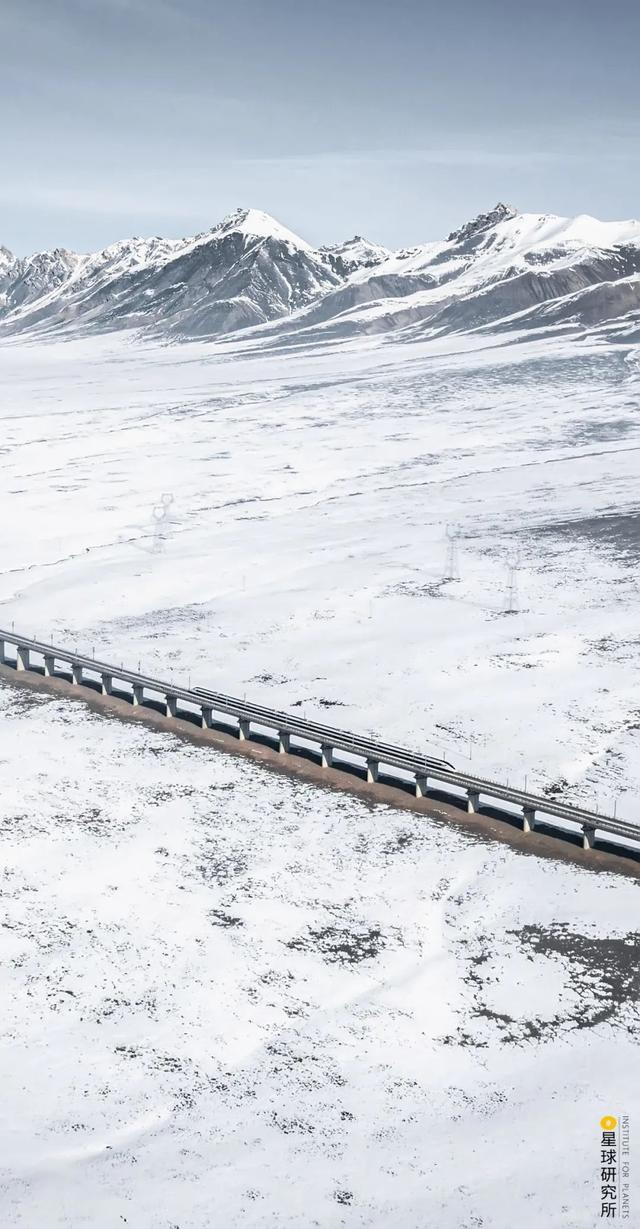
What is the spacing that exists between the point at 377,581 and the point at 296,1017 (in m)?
65.1

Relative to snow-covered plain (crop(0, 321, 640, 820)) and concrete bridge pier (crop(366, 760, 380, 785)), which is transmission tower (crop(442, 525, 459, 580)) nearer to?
snow-covered plain (crop(0, 321, 640, 820))

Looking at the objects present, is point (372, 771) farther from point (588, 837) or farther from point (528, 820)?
point (588, 837)

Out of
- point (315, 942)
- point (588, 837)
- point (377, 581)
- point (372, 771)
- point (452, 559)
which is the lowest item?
point (588, 837)

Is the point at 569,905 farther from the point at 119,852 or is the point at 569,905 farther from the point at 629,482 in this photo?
the point at 629,482

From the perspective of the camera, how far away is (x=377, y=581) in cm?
9756

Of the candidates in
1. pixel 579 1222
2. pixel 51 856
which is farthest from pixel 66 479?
pixel 579 1222

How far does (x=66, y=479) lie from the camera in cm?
15400

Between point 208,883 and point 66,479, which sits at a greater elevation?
point 66,479

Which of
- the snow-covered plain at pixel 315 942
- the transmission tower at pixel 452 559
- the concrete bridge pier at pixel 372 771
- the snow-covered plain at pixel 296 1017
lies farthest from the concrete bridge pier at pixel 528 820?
the transmission tower at pixel 452 559

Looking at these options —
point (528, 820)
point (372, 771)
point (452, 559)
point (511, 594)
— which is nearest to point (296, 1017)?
point (528, 820)

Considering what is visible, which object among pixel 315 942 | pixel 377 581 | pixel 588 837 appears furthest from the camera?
pixel 377 581

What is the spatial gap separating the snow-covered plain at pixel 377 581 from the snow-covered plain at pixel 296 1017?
1288cm

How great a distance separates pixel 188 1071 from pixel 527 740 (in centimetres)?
3247

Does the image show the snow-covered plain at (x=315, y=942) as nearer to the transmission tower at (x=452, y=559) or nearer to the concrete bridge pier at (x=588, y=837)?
the concrete bridge pier at (x=588, y=837)
